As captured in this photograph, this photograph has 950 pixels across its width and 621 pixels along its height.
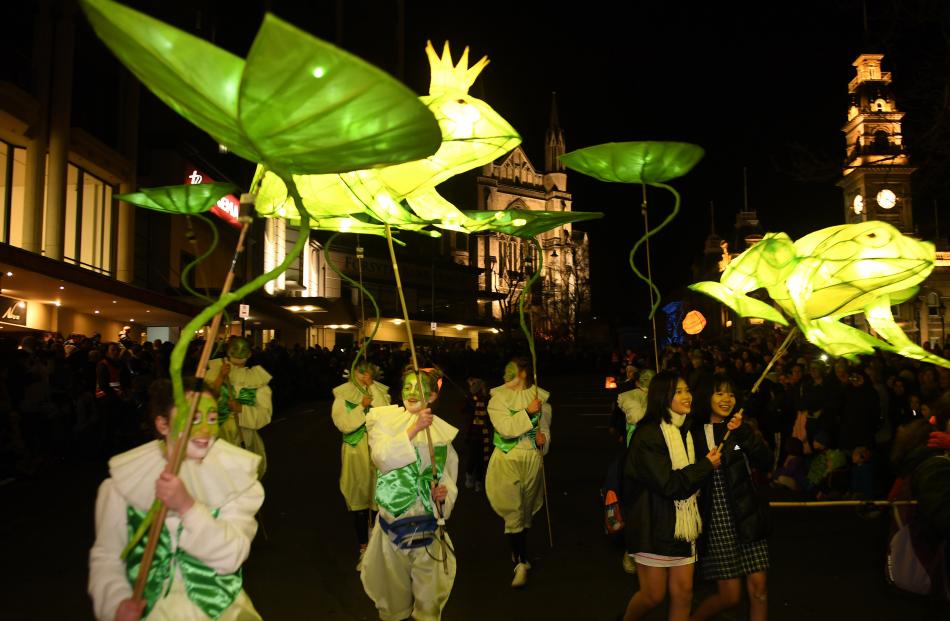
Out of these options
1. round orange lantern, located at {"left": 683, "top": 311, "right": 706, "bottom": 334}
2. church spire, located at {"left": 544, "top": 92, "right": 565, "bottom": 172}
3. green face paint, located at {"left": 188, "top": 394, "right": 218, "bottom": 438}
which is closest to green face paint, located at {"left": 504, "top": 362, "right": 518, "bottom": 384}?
green face paint, located at {"left": 188, "top": 394, "right": 218, "bottom": 438}

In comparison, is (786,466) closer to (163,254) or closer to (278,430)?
(278,430)

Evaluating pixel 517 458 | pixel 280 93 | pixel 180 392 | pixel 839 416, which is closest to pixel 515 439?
pixel 517 458

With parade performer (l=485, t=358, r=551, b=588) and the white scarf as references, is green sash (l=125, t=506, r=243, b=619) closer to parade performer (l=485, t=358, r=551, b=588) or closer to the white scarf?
the white scarf

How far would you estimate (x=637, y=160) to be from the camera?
5.44 m

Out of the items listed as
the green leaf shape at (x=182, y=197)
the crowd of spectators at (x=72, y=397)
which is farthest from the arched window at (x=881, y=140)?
the green leaf shape at (x=182, y=197)

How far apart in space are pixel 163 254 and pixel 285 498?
1890 centimetres

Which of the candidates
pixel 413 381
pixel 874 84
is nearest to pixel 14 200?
pixel 413 381

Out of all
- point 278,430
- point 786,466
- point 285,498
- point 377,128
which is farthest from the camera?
point 278,430

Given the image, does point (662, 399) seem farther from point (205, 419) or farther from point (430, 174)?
point (205, 419)

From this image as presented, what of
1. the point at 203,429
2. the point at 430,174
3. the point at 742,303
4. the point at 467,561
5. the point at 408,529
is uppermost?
the point at 430,174

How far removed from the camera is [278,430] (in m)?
19.0

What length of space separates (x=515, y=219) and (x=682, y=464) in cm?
224

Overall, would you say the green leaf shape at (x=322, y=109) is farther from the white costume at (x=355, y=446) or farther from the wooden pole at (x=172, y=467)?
the white costume at (x=355, y=446)

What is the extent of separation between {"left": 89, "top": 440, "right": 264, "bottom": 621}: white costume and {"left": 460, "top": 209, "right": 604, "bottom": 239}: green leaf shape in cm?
305
